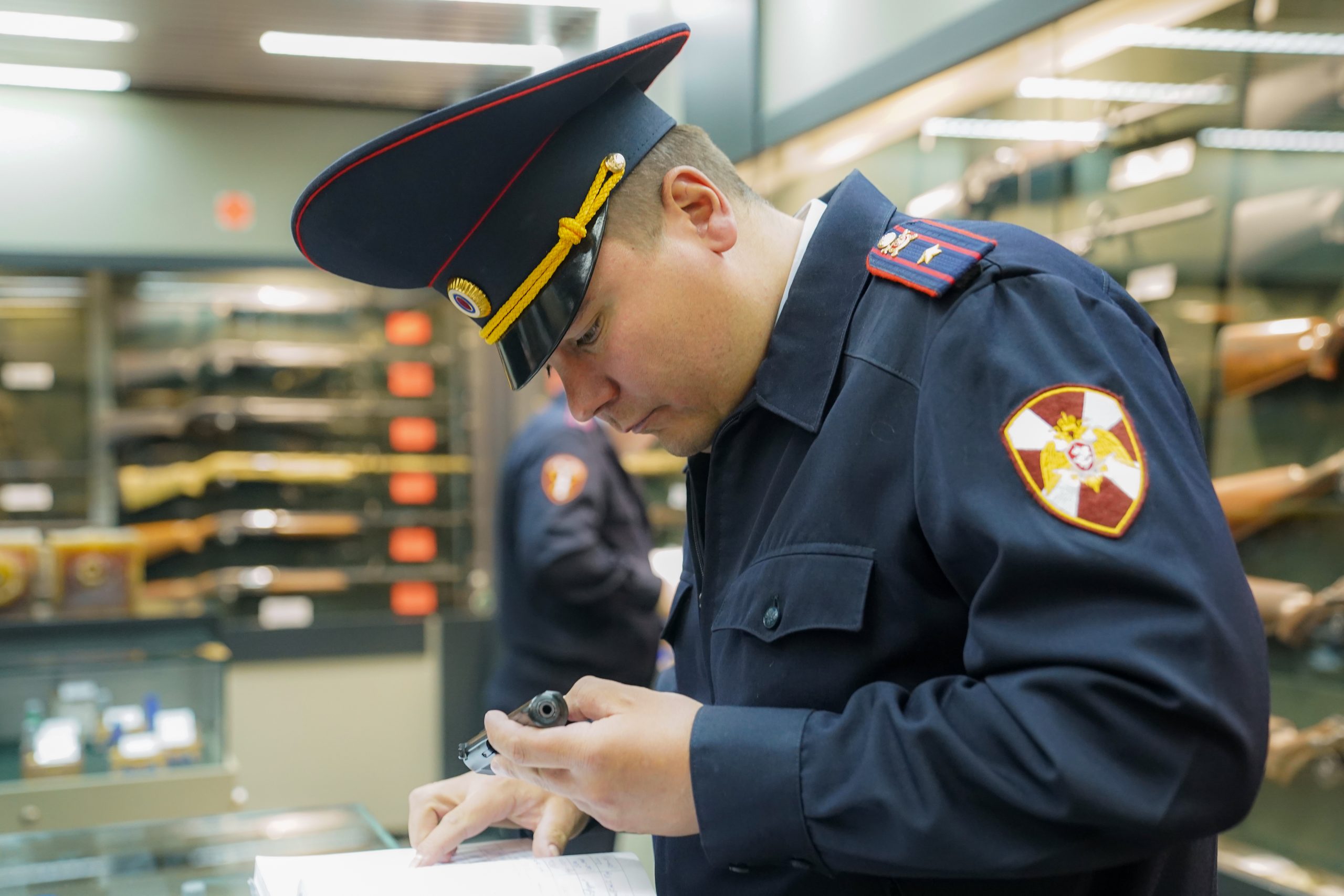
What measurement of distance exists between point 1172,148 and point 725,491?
1.66m

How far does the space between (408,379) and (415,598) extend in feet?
3.95

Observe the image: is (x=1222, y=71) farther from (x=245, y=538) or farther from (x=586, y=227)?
(x=245, y=538)

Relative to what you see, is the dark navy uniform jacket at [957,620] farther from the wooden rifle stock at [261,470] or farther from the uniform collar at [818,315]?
the wooden rifle stock at [261,470]

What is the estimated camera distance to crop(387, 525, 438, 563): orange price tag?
6305mm

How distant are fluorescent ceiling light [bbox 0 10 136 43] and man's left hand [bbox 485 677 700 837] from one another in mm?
4560

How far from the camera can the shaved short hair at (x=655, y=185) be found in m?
0.98

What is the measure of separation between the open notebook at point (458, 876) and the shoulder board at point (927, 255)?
0.56 m

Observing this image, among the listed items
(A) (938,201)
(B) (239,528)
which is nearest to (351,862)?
(A) (938,201)

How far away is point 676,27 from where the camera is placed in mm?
989

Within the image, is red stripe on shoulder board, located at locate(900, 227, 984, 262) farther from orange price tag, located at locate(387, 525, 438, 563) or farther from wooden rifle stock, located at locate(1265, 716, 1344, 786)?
orange price tag, located at locate(387, 525, 438, 563)

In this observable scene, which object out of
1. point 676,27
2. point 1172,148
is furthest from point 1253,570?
point 676,27

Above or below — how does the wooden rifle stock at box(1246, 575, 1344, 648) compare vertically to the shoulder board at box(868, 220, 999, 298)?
below

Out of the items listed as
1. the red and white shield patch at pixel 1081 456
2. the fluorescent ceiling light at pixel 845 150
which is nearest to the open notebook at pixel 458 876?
the red and white shield patch at pixel 1081 456

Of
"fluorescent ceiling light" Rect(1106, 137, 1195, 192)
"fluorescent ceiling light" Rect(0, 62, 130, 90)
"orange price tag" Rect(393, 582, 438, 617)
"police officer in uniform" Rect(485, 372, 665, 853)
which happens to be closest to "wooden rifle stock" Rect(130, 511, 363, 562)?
"orange price tag" Rect(393, 582, 438, 617)
